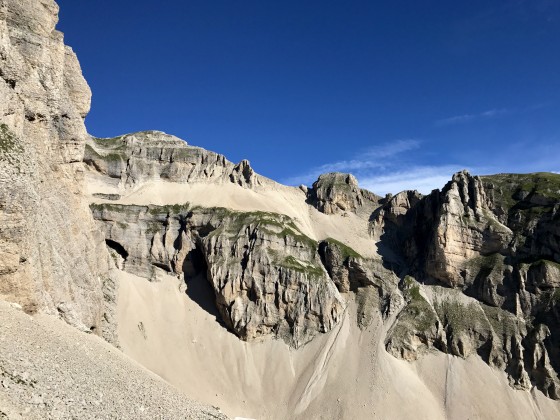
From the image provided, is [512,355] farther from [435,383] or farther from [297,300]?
[297,300]

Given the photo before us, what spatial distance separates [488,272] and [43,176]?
259ft

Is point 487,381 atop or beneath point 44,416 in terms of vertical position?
beneath

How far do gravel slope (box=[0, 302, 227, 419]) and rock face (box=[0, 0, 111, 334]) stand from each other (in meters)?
4.13

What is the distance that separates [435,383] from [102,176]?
86362 mm

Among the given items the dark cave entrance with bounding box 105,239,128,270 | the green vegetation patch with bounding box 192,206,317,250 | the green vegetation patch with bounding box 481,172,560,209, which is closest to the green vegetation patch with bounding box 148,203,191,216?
the green vegetation patch with bounding box 192,206,317,250

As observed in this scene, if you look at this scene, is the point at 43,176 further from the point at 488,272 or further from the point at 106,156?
the point at 488,272

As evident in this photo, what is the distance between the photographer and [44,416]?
24469mm

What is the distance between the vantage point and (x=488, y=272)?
87.4 meters

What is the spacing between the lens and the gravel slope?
82.9 ft

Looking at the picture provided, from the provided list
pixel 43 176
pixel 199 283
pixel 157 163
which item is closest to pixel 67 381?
pixel 43 176

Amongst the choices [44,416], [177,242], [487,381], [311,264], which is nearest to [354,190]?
[311,264]

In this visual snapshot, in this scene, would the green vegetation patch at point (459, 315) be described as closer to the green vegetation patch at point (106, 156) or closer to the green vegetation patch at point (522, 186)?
the green vegetation patch at point (522, 186)

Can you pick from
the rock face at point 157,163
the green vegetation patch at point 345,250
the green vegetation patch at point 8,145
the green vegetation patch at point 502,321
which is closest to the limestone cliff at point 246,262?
the green vegetation patch at point 345,250

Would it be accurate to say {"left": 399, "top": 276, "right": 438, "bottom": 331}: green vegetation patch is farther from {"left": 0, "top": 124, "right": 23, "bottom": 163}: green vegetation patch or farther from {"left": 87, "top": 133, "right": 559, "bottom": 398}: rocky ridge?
{"left": 0, "top": 124, "right": 23, "bottom": 163}: green vegetation patch
